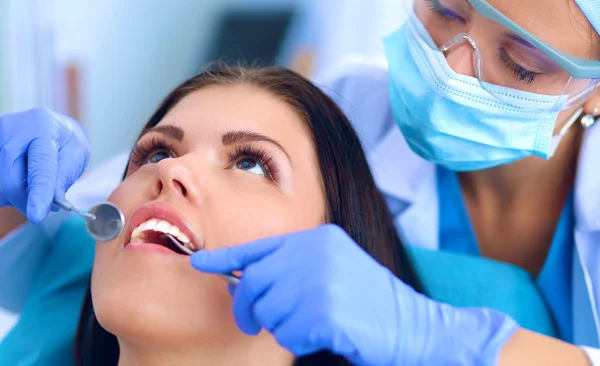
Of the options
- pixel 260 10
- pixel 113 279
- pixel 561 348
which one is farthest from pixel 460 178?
pixel 260 10

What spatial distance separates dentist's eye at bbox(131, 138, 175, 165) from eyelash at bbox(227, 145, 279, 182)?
143 mm

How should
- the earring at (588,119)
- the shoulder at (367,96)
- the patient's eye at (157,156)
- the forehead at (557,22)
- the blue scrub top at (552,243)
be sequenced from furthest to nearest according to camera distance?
1. the shoulder at (367,96)
2. the blue scrub top at (552,243)
3. the earring at (588,119)
4. the patient's eye at (157,156)
5. the forehead at (557,22)

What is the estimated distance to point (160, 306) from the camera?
1.00m

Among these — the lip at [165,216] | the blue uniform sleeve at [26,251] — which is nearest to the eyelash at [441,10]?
the lip at [165,216]

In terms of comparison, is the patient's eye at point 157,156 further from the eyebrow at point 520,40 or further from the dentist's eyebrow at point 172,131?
the eyebrow at point 520,40

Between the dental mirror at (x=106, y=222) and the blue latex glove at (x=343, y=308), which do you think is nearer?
the blue latex glove at (x=343, y=308)

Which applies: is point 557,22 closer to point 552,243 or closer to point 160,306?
point 552,243

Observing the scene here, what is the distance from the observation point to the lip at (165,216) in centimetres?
103

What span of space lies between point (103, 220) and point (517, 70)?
0.81m

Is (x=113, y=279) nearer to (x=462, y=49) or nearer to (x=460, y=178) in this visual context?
(x=462, y=49)

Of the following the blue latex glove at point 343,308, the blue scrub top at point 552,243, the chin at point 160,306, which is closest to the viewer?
the blue latex glove at point 343,308

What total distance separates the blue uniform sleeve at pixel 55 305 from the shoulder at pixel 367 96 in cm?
80

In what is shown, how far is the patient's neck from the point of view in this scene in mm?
1064

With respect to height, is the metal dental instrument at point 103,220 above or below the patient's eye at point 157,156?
below
